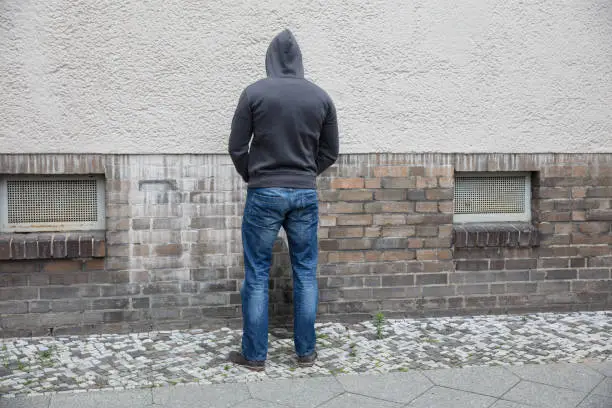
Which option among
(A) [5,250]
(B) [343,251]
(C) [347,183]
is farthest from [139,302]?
(C) [347,183]

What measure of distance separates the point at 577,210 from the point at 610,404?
94.9 inches

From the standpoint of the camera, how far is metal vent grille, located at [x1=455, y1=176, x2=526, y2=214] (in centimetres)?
629

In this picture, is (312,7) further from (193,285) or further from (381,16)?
(193,285)

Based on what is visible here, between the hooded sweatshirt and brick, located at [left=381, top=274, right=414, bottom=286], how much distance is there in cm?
146

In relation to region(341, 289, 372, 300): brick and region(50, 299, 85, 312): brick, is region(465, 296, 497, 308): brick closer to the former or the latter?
region(341, 289, 372, 300): brick

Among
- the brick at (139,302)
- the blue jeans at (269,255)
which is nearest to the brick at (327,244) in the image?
the blue jeans at (269,255)

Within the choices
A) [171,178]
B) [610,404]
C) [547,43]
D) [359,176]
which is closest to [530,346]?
[610,404]

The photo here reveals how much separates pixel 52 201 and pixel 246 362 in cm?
199

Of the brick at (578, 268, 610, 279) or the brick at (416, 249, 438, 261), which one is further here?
the brick at (578, 268, 610, 279)

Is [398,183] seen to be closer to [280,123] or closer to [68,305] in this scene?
[280,123]

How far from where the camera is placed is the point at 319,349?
5316 mm

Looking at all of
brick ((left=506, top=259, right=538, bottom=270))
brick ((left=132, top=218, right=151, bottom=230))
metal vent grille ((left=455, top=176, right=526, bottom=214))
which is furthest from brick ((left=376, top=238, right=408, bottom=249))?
brick ((left=132, top=218, right=151, bottom=230))

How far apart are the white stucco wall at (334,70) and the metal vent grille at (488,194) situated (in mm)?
300

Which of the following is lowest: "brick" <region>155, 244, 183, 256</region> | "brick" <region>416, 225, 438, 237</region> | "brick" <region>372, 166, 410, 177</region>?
"brick" <region>155, 244, 183, 256</region>
